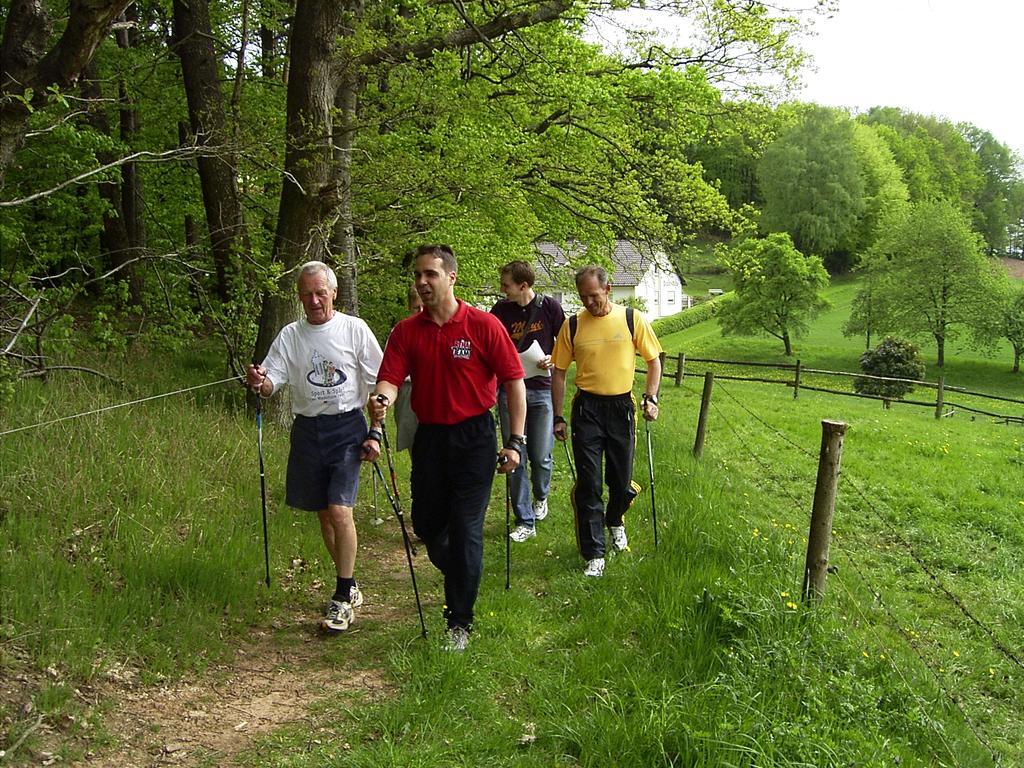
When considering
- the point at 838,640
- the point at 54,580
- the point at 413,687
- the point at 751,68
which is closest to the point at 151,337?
the point at 54,580

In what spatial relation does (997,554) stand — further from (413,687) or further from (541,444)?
(413,687)

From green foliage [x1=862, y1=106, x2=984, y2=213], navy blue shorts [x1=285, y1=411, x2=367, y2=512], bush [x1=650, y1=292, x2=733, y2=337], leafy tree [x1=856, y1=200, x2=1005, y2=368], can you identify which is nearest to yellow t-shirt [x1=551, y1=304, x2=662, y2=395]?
navy blue shorts [x1=285, y1=411, x2=367, y2=512]

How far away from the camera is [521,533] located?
20.0 feet

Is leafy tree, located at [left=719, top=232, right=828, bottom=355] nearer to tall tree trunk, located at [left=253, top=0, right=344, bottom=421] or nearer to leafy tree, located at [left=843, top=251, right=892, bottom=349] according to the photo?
leafy tree, located at [left=843, top=251, right=892, bottom=349]

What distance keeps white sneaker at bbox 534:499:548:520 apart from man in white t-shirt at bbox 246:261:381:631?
7.94 ft

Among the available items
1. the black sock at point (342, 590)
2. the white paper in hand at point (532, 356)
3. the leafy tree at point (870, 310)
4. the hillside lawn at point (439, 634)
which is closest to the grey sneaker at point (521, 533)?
the hillside lawn at point (439, 634)

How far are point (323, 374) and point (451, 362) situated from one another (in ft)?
2.75

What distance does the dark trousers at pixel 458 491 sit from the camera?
4.03 meters

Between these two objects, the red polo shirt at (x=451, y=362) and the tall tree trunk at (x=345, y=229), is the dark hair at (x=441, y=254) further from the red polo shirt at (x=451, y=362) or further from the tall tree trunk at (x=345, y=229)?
the tall tree trunk at (x=345, y=229)

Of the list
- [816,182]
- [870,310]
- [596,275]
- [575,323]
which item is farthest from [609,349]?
[816,182]

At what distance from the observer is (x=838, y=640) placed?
412 cm

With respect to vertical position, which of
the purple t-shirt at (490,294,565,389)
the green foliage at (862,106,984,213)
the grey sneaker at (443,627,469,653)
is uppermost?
the green foliage at (862,106,984,213)

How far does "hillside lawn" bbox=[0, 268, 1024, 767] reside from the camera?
322 cm

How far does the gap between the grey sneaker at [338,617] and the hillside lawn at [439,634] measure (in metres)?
0.08
